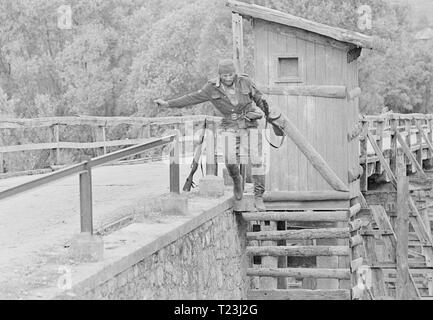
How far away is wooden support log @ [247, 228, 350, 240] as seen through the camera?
1104 cm

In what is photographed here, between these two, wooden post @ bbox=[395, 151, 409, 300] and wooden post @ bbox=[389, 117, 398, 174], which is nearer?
wooden post @ bbox=[395, 151, 409, 300]

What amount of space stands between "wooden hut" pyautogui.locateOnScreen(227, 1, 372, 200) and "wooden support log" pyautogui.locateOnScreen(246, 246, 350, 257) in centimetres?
77

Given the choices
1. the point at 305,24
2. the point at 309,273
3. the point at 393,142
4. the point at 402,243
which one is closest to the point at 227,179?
the point at 309,273

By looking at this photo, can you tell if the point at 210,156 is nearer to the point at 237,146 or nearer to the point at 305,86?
the point at 237,146

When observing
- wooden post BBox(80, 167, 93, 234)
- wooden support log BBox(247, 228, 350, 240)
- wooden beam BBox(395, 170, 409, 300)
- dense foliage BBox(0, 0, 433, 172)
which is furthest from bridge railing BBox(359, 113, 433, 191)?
dense foliage BBox(0, 0, 433, 172)

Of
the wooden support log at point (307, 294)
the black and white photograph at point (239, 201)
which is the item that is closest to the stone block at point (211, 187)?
the black and white photograph at point (239, 201)

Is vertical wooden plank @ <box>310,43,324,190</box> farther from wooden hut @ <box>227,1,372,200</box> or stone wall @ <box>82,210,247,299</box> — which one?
stone wall @ <box>82,210,247,299</box>

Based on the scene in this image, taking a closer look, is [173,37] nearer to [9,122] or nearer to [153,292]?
[9,122]

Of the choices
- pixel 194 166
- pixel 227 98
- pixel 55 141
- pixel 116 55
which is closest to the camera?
pixel 227 98

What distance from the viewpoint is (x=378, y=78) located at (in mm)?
41562

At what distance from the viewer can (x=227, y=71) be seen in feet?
30.6

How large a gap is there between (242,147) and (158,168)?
7.15m

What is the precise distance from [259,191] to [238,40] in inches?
88.5
